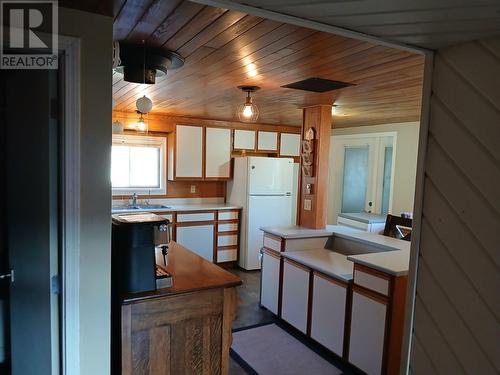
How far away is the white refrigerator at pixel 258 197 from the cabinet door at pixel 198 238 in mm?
465

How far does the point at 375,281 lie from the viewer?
8.16ft

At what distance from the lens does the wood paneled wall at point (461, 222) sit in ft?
3.87

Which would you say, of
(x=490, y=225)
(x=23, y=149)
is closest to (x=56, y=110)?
(x=23, y=149)

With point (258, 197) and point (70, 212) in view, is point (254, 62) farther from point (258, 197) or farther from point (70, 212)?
point (258, 197)

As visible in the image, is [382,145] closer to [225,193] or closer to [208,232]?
[225,193]

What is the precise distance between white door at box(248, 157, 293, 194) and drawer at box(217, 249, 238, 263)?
0.95 m

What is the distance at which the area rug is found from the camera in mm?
2717

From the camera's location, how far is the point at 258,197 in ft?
16.8

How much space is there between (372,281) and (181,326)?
4.52 ft

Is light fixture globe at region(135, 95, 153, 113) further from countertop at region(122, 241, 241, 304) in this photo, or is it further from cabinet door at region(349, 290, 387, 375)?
cabinet door at region(349, 290, 387, 375)

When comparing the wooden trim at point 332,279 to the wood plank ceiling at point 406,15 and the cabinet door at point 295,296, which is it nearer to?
the cabinet door at point 295,296

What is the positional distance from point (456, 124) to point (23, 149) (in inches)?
65.7

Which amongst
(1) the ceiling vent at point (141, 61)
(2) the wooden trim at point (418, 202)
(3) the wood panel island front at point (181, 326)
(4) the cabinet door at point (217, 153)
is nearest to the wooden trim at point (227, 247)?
(4) the cabinet door at point (217, 153)

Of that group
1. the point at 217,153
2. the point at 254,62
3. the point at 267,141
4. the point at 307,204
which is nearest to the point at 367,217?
the point at 307,204
